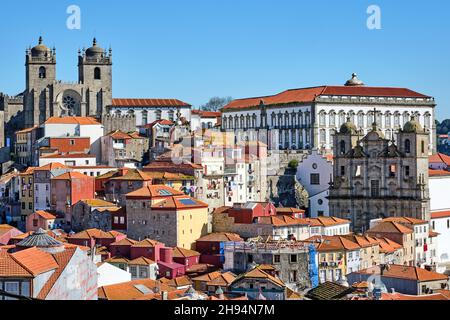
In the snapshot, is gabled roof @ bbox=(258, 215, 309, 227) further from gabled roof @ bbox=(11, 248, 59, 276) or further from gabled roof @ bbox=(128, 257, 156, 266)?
gabled roof @ bbox=(11, 248, 59, 276)

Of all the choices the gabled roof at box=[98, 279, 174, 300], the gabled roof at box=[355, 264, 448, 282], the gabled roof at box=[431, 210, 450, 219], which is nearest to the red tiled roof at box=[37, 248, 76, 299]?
the gabled roof at box=[98, 279, 174, 300]

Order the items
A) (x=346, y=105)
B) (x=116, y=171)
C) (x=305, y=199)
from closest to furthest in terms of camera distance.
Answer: (x=116, y=171)
(x=305, y=199)
(x=346, y=105)

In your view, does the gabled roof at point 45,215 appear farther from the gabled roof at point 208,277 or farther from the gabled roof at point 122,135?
the gabled roof at point 208,277

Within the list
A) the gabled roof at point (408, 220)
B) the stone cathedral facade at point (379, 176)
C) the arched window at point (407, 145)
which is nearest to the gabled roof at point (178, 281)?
the gabled roof at point (408, 220)

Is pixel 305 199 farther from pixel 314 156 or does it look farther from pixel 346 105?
pixel 346 105

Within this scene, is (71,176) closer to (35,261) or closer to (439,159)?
(35,261)

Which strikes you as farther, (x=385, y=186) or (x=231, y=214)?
(x=385, y=186)
